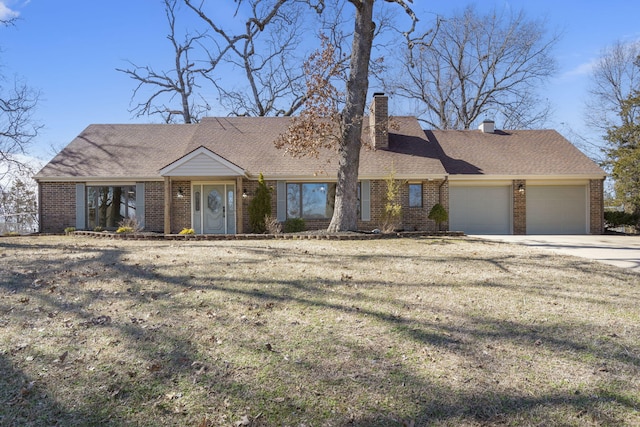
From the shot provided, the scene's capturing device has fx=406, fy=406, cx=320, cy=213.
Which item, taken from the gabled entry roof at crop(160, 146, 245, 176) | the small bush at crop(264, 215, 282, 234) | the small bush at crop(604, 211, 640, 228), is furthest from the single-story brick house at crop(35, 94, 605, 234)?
the small bush at crop(604, 211, 640, 228)

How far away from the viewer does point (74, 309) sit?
4484mm

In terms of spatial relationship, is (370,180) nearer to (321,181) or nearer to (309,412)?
(321,181)

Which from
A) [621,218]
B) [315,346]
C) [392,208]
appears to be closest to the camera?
→ [315,346]

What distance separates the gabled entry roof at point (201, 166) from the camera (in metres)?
13.0

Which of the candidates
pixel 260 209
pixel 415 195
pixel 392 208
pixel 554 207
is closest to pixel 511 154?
pixel 554 207

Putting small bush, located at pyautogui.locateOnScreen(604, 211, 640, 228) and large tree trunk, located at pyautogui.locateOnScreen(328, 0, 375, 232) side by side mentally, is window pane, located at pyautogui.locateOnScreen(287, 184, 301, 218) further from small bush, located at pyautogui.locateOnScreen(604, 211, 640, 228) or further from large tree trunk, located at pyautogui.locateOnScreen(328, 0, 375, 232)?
small bush, located at pyautogui.locateOnScreen(604, 211, 640, 228)

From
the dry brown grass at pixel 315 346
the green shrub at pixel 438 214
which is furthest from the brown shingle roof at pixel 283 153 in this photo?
the dry brown grass at pixel 315 346

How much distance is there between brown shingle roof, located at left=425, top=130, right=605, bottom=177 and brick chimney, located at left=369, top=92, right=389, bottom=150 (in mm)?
2622

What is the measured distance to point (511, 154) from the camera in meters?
17.2

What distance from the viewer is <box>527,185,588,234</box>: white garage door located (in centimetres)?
1620

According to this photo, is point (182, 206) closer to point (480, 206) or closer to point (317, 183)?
point (317, 183)

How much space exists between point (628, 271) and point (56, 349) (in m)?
7.91

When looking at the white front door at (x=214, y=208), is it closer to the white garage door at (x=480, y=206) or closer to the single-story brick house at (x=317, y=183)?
the single-story brick house at (x=317, y=183)

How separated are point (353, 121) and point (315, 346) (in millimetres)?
8706
